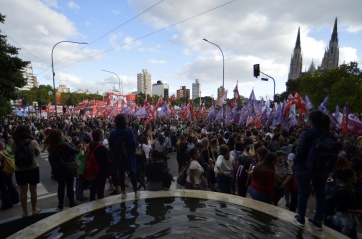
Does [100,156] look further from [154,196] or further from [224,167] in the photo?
[224,167]

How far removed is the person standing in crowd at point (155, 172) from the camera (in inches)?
208

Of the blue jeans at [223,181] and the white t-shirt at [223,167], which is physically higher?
the white t-shirt at [223,167]

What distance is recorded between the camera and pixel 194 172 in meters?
5.66

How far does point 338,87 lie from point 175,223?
41.6 m

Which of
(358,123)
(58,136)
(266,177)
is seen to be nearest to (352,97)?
(358,123)

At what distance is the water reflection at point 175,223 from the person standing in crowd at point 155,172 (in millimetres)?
631

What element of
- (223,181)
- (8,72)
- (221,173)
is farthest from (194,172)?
(8,72)

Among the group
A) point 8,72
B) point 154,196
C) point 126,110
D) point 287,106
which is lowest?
point 154,196

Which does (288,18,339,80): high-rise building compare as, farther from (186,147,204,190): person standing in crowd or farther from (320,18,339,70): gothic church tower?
(186,147,204,190): person standing in crowd

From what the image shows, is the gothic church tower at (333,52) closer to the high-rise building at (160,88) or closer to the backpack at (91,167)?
the high-rise building at (160,88)

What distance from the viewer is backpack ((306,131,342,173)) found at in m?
3.05

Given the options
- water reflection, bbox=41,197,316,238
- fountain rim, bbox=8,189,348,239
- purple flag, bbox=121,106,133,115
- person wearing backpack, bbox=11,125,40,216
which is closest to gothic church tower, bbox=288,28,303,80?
purple flag, bbox=121,106,133,115

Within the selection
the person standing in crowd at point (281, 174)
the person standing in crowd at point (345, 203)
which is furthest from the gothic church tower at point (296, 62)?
the person standing in crowd at point (345, 203)

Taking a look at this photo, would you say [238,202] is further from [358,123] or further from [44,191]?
[358,123]
